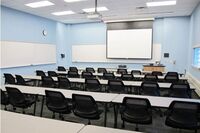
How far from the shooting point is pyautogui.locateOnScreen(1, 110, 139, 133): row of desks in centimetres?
182

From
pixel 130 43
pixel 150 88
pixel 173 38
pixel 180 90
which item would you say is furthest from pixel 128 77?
pixel 173 38

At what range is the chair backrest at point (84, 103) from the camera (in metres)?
3.04

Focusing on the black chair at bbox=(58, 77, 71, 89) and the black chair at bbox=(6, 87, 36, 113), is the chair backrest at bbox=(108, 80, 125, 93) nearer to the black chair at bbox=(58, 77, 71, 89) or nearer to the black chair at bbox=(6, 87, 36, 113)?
the black chair at bbox=(58, 77, 71, 89)

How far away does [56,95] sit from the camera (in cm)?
333

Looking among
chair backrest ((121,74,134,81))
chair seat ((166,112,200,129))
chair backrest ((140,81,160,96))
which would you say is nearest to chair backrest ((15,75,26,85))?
chair backrest ((121,74,134,81))

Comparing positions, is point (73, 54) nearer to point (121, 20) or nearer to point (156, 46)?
point (121, 20)

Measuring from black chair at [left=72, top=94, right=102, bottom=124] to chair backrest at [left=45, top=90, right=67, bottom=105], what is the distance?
28cm

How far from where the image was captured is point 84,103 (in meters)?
3.10

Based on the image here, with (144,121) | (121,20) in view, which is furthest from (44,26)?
(144,121)

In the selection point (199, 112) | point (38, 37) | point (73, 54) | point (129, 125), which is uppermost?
point (38, 37)

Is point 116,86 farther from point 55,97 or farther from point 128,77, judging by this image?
point 55,97

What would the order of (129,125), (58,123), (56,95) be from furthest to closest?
(129,125), (56,95), (58,123)

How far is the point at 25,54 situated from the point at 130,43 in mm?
5644

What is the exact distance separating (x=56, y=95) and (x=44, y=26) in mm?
7128
